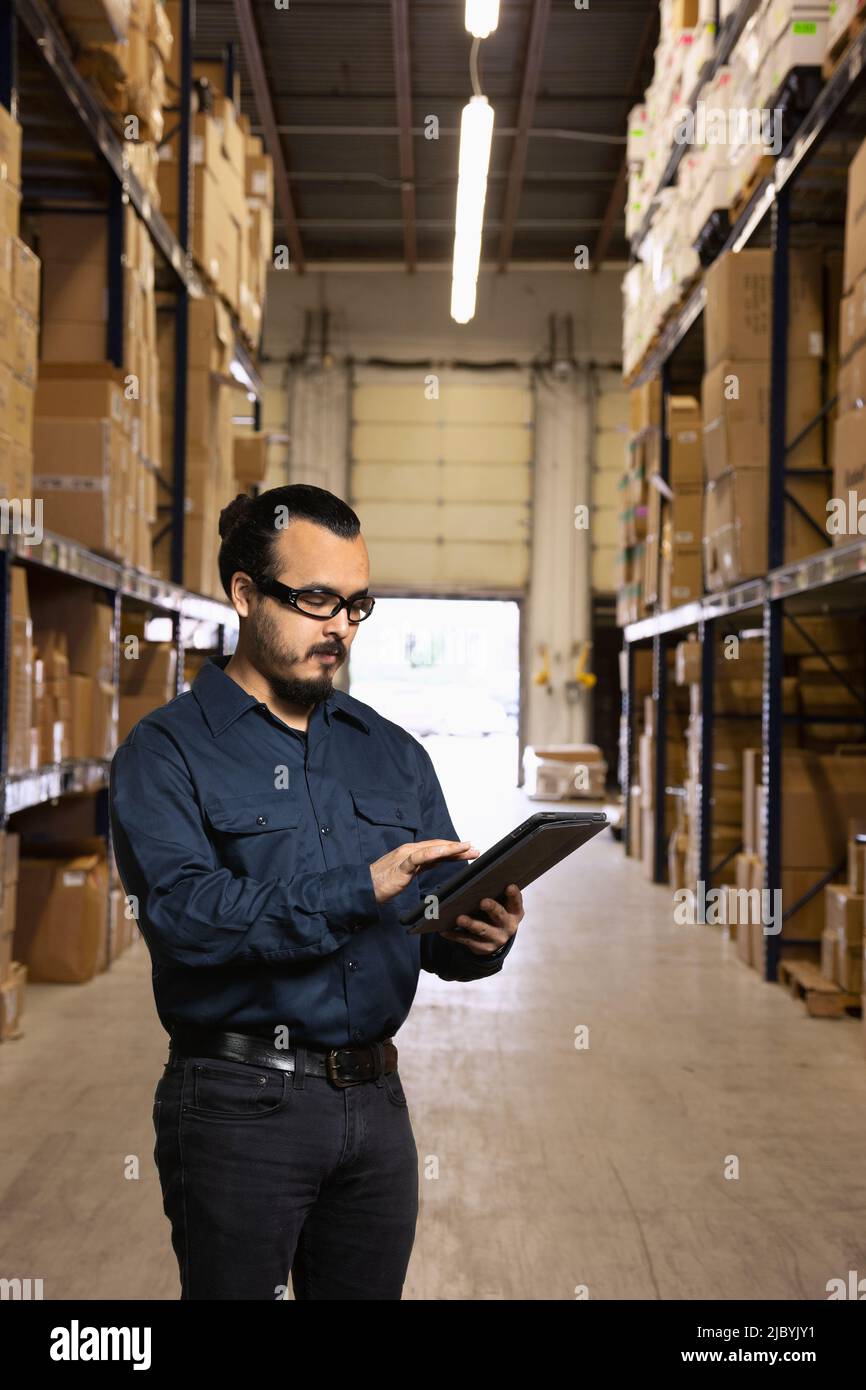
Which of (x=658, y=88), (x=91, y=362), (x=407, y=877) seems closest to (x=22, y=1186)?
(x=407, y=877)

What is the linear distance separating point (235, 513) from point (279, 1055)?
2.62 feet

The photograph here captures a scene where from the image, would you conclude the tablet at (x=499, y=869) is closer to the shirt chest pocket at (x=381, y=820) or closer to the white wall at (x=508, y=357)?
the shirt chest pocket at (x=381, y=820)

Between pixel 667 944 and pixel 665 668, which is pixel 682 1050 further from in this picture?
pixel 665 668

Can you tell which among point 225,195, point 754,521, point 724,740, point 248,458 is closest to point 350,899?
point 754,521

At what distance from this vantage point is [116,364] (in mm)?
6664

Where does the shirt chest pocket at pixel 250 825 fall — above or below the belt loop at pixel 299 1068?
above

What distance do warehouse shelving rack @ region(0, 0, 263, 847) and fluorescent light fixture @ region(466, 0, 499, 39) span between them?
5.95 feet

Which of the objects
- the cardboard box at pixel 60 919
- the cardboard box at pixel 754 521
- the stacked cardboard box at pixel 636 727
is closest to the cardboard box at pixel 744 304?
the cardboard box at pixel 754 521

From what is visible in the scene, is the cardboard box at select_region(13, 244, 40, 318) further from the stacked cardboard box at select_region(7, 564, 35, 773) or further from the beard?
the beard

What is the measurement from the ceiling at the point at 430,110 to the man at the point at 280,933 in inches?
461

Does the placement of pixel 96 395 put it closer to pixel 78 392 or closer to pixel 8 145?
pixel 78 392

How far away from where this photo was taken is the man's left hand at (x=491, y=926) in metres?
1.90

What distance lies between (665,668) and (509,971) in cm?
411

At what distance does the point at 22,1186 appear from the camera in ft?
12.1
